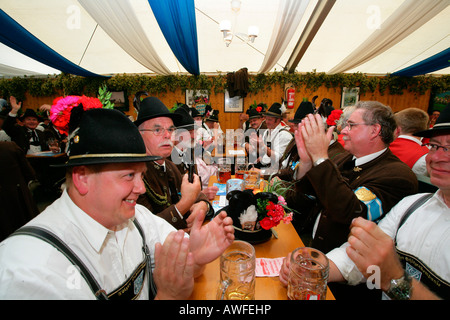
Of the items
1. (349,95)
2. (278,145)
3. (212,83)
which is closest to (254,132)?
(278,145)

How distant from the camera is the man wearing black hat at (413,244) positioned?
3.22 ft

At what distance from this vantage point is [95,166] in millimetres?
924

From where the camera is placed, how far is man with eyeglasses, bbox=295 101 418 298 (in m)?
1.47

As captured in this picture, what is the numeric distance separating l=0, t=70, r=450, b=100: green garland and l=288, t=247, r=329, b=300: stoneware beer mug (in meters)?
8.52

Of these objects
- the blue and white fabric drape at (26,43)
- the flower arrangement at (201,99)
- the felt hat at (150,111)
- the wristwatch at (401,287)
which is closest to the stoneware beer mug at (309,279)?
the wristwatch at (401,287)

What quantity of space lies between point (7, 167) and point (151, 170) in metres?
2.90

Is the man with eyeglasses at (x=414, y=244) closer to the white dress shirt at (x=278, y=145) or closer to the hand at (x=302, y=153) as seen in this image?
the hand at (x=302, y=153)

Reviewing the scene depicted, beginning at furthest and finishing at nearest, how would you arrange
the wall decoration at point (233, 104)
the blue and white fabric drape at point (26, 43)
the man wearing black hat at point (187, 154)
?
the wall decoration at point (233, 104), the blue and white fabric drape at point (26, 43), the man wearing black hat at point (187, 154)

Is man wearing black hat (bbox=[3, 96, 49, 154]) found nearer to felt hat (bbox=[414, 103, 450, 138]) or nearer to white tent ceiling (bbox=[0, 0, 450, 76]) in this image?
white tent ceiling (bbox=[0, 0, 450, 76])

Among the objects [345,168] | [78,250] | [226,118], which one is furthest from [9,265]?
[226,118]

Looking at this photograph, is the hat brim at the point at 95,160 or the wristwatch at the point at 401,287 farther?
the wristwatch at the point at 401,287

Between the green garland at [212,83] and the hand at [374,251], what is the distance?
846 centimetres

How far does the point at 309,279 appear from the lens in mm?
1007
